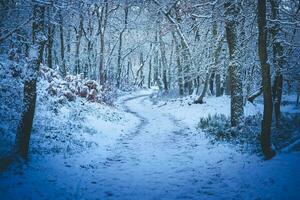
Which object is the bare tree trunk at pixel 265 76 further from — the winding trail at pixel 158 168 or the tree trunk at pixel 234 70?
the tree trunk at pixel 234 70

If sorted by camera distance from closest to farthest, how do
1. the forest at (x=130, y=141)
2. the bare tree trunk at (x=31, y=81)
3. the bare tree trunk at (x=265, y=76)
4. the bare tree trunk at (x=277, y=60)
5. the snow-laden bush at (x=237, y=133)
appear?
1. the forest at (x=130, y=141)
2. the bare tree trunk at (x=31, y=81)
3. the bare tree trunk at (x=265, y=76)
4. the snow-laden bush at (x=237, y=133)
5. the bare tree trunk at (x=277, y=60)

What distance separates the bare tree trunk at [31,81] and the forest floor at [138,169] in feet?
1.86

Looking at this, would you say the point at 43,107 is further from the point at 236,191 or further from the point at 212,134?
the point at 236,191

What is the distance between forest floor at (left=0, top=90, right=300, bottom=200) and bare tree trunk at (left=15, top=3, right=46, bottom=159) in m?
0.57

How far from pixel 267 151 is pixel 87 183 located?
5136mm

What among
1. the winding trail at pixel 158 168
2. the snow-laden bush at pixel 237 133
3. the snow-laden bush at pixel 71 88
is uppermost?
the snow-laden bush at pixel 71 88

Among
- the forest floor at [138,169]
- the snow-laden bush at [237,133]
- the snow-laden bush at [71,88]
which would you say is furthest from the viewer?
the snow-laden bush at [71,88]

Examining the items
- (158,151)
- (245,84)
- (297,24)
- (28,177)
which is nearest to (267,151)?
(158,151)

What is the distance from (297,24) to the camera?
1096 centimetres

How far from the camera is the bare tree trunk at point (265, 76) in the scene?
901cm

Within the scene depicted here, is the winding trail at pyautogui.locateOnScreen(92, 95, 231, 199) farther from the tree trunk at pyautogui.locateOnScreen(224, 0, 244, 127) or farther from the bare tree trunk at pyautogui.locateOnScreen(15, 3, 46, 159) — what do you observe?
the bare tree trunk at pyautogui.locateOnScreen(15, 3, 46, 159)

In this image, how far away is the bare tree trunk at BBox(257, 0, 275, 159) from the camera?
9.01 meters

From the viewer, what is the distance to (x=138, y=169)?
9.51 m

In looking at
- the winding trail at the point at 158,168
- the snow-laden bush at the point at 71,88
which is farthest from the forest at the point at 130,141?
the snow-laden bush at the point at 71,88
